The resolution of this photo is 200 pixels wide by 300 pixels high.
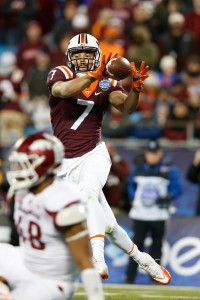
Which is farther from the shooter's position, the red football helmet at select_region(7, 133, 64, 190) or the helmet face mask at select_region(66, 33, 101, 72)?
the helmet face mask at select_region(66, 33, 101, 72)

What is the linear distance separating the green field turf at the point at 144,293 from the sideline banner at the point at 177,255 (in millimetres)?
637

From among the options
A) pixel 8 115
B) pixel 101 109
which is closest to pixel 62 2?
pixel 8 115

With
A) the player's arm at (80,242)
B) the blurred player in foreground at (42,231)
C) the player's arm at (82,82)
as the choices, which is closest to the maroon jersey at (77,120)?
the player's arm at (82,82)

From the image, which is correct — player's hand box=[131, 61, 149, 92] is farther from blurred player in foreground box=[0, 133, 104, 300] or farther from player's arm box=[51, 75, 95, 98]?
blurred player in foreground box=[0, 133, 104, 300]

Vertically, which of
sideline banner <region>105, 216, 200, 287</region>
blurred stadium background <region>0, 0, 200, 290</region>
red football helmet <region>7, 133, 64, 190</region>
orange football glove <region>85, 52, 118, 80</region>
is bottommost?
sideline banner <region>105, 216, 200, 287</region>

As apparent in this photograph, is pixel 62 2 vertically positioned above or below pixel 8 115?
above

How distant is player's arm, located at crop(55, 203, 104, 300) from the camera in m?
5.45

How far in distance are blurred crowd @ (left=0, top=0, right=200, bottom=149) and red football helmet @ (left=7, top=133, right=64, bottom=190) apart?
8.86 meters

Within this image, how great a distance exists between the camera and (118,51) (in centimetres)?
1616

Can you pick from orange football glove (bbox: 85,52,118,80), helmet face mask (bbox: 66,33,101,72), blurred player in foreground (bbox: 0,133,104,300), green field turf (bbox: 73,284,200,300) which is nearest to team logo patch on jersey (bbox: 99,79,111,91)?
helmet face mask (bbox: 66,33,101,72)

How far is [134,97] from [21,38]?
37.1 ft

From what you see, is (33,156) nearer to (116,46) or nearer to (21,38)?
(116,46)

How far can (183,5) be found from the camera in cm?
1867

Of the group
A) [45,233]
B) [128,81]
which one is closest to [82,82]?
[45,233]
